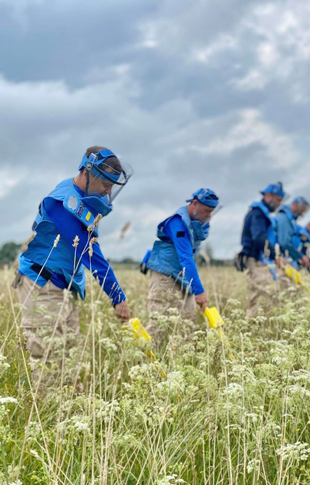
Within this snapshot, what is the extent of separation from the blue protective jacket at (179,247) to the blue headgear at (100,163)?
1.67 metres

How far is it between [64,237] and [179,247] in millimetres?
1783

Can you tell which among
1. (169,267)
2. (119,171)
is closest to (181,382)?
(119,171)

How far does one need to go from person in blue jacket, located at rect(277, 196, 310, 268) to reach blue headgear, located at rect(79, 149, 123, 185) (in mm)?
7344

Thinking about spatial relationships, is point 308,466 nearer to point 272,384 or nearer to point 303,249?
point 272,384

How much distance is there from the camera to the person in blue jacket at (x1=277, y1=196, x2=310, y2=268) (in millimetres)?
11727

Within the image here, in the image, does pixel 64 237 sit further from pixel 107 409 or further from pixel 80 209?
pixel 107 409

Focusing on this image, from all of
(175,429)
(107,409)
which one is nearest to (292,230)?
(175,429)

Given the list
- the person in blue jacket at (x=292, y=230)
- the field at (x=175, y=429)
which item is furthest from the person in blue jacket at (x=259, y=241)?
the field at (x=175, y=429)

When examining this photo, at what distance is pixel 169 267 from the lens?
Result: 20.8 feet

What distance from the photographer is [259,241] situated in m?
9.26

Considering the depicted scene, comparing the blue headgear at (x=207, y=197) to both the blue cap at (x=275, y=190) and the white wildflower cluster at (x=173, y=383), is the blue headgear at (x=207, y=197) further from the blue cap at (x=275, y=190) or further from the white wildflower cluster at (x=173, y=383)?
the blue cap at (x=275, y=190)

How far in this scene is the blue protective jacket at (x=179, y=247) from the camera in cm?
589

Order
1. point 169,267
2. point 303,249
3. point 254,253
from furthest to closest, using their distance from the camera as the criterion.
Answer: point 303,249, point 254,253, point 169,267

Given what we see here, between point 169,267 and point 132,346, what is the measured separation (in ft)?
6.34
